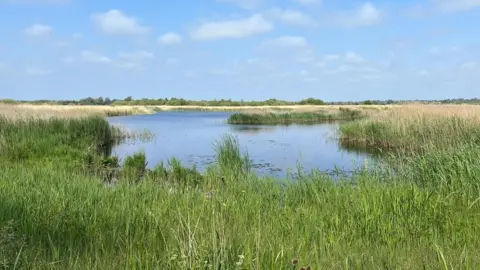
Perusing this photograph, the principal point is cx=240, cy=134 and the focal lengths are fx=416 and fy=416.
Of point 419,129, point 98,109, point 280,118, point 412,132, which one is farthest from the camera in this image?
point 98,109

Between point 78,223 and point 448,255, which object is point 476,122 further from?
point 78,223

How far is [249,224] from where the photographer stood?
167 inches

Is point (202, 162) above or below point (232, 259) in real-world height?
below

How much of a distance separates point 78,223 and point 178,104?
396ft

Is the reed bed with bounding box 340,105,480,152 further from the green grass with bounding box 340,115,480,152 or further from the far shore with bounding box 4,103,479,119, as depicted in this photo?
the far shore with bounding box 4,103,479,119

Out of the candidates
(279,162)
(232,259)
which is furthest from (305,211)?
(279,162)

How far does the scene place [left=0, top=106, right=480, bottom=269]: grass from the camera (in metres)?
2.94

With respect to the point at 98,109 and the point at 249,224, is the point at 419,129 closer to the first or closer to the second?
the point at 249,224

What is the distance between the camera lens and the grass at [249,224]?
294cm

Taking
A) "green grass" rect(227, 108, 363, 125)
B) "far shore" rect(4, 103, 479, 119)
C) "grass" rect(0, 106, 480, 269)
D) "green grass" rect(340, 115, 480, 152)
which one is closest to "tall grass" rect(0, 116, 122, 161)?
"far shore" rect(4, 103, 479, 119)

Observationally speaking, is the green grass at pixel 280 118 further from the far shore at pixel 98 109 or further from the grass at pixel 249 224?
the grass at pixel 249 224

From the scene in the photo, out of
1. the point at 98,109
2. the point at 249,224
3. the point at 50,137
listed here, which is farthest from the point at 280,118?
the point at 249,224

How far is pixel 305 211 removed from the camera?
4.71 metres

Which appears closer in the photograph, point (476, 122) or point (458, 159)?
point (458, 159)
